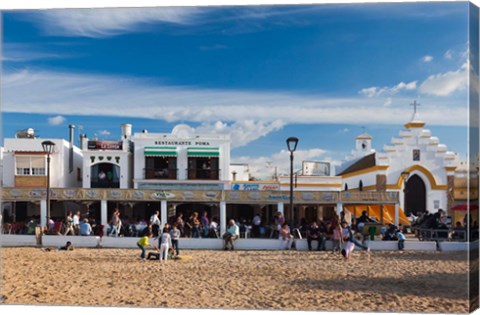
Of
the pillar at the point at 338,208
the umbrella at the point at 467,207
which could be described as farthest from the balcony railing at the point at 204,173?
the umbrella at the point at 467,207

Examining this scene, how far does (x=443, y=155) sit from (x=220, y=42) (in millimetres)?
3652

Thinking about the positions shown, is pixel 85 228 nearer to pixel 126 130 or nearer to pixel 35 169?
pixel 35 169

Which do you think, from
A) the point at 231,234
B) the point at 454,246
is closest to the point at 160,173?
the point at 231,234

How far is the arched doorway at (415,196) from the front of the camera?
13180mm

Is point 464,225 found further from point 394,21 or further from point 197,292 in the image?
point 197,292

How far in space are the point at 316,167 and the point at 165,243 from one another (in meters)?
2.79

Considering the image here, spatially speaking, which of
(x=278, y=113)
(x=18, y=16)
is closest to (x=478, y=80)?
(x=278, y=113)

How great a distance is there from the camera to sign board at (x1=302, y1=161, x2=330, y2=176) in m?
13.3

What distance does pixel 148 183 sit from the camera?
14.4 m

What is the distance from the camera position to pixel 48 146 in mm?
14258

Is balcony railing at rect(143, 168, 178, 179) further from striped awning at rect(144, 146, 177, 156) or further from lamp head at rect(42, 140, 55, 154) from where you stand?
lamp head at rect(42, 140, 55, 154)

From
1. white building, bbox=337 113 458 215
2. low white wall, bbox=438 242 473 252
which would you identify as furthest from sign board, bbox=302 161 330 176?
low white wall, bbox=438 242 473 252

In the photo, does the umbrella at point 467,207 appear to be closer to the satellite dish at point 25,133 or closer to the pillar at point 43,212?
the satellite dish at point 25,133

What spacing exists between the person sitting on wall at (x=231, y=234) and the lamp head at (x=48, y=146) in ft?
10.4
